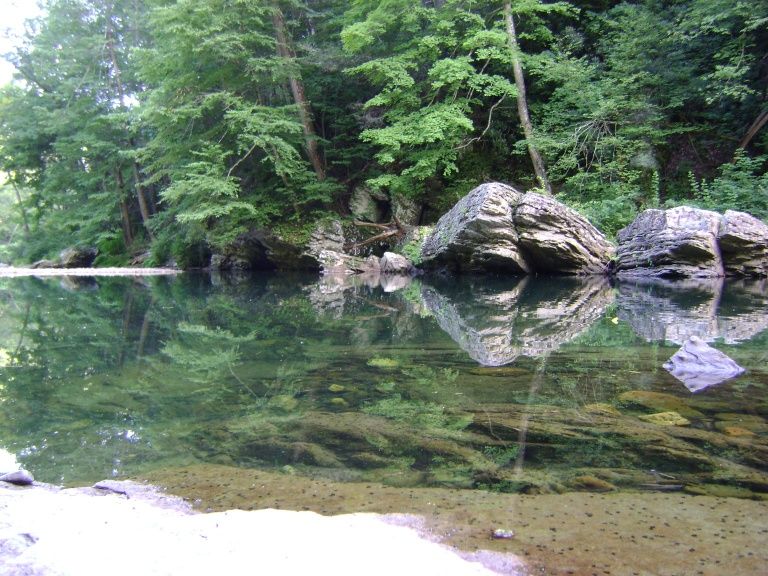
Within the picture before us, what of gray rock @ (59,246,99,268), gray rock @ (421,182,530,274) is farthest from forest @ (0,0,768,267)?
gray rock @ (59,246,99,268)

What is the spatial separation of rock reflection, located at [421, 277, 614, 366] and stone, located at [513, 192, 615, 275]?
933 mm

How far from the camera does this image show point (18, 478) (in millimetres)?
2346

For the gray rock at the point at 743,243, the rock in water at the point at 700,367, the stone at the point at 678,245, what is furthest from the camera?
the stone at the point at 678,245

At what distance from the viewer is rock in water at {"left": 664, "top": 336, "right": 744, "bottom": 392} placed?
3.62 metres

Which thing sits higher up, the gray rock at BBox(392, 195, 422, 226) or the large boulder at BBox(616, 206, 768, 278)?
the gray rock at BBox(392, 195, 422, 226)

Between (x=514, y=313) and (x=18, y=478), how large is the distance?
560 cm

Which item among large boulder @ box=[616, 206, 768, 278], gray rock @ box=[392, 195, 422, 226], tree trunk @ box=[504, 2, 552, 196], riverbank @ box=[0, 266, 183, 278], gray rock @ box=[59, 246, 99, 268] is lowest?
riverbank @ box=[0, 266, 183, 278]

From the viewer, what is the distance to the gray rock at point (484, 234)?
11.9 m

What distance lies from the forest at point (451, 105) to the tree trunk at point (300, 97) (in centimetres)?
7

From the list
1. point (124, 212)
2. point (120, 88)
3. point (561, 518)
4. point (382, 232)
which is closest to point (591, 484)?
point (561, 518)

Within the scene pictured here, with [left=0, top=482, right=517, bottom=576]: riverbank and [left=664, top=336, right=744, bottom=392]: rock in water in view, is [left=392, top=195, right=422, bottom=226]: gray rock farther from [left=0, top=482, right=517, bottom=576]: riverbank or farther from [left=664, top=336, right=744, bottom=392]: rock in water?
[left=0, top=482, right=517, bottom=576]: riverbank

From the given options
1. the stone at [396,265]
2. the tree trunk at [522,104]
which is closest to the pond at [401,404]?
the tree trunk at [522,104]

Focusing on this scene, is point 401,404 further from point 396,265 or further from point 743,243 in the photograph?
point 396,265

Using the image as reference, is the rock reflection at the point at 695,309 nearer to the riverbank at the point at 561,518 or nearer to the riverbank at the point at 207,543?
the riverbank at the point at 561,518
